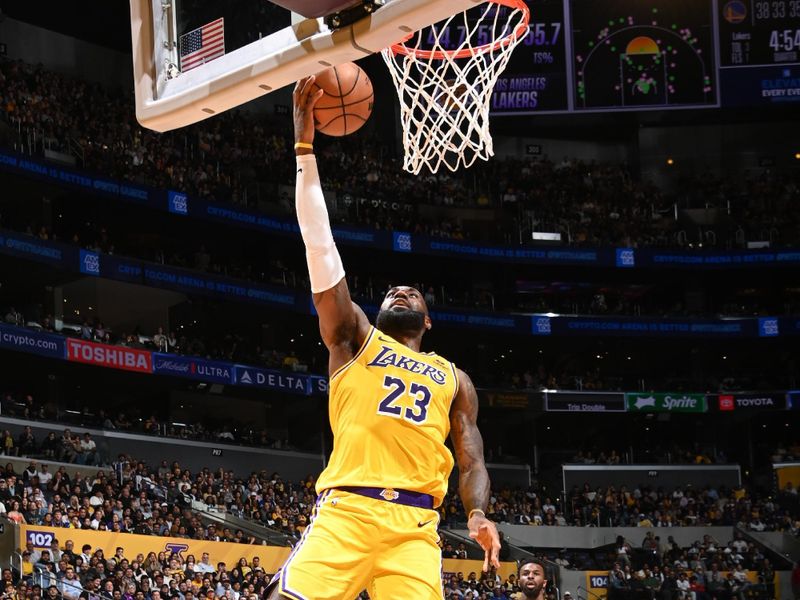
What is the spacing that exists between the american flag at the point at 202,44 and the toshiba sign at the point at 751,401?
1241 inches

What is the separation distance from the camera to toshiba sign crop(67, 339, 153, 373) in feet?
87.9

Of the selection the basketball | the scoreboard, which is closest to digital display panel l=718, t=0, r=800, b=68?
the scoreboard

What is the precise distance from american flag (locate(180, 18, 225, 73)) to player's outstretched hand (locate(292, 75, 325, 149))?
1.69 ft

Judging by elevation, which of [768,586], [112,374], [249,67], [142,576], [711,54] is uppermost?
[711,54]

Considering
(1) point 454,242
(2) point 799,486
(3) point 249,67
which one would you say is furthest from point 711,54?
(3) point 249,67

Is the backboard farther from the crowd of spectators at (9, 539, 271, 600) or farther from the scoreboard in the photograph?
the scoreboard

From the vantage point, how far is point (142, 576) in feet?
57.7

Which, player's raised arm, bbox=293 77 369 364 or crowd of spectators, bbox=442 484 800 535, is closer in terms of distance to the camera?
player's raised arm, bbox=293 77 369 364

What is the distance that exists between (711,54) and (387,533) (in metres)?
28.7

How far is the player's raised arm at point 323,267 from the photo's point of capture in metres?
5.52

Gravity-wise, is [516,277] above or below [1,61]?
below

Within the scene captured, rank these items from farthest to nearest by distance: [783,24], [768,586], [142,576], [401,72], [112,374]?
[783,24] → [112,374] → [768,586] → [142,576] → [401,72]

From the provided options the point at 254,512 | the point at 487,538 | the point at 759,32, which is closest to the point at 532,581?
the point at 487,538

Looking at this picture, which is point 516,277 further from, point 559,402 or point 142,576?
point 142,576
